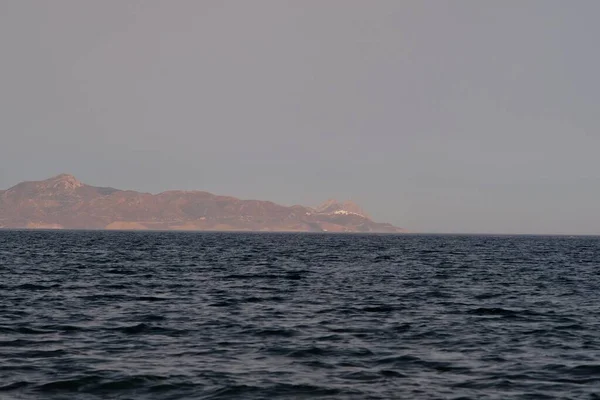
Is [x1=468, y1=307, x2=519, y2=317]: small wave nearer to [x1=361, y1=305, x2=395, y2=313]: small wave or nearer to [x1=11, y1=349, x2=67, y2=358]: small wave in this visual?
[x1=361, y1=305, x2=395, y2=313]: small wave

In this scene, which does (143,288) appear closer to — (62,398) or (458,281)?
(458,281)

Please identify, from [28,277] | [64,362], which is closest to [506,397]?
[64,362]

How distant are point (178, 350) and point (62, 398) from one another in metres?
5.81

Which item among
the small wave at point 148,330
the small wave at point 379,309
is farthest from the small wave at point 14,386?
the small wave at point 379,309

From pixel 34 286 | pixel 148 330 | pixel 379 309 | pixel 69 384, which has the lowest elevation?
pixel 69 384

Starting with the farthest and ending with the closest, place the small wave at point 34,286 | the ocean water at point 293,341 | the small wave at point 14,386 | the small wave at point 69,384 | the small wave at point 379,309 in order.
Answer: the small wave at point 34,286
the small wave at point 379,309
the ocean water at point 293,341
the small wave at point 69,384
the small wave at point 14,386

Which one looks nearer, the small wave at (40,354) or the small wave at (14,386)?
the small wave at (14,386)

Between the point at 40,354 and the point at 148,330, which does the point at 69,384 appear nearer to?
the point at 40,354

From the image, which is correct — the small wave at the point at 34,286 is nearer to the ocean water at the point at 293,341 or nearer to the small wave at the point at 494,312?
the ocean water at the point at 293,341

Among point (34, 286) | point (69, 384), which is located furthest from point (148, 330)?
point (34, 286)

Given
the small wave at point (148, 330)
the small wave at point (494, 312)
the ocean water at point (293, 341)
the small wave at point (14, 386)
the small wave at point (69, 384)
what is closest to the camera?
the small wave at point (14, 386)

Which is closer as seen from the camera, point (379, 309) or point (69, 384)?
point (69, 384)

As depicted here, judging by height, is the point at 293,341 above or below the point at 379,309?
below

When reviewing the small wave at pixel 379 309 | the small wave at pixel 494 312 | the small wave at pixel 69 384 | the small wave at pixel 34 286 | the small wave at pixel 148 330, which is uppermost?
the small wave at pixel 494 312
